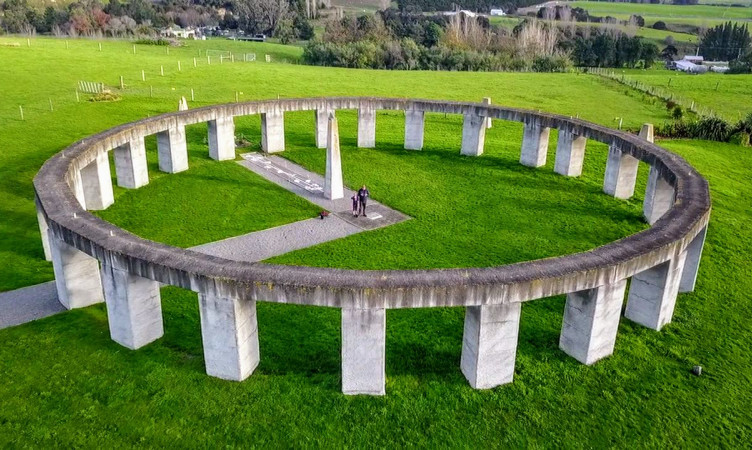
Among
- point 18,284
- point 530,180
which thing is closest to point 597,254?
point 530,180

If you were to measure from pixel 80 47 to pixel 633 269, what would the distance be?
86.3m

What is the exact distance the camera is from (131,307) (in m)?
21.5

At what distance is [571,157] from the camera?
41.5 meters

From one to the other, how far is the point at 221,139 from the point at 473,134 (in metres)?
18.6

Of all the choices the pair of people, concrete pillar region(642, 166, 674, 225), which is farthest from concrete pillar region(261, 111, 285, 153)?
concrete pillar region(642, 166, 674, 225)

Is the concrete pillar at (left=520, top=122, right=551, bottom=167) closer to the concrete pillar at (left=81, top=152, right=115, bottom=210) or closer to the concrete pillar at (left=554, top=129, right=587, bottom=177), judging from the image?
the concrete pillar at (left=554, top=129, right=587, bottom=177)

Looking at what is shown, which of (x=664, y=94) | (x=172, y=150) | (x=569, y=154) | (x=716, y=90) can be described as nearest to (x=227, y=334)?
(x=172, y=150)

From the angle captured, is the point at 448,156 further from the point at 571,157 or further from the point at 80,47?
the point at 80,47

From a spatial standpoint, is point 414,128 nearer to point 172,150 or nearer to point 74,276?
point 172,150

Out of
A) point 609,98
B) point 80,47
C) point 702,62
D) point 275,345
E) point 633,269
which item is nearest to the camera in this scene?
point 633,269

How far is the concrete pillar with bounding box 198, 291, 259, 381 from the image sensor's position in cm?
1994

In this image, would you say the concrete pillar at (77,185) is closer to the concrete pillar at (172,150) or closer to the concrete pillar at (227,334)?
the concrete pillar at (172,150)

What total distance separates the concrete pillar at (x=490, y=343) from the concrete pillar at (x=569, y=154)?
23962mm

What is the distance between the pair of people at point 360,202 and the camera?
34.2m
